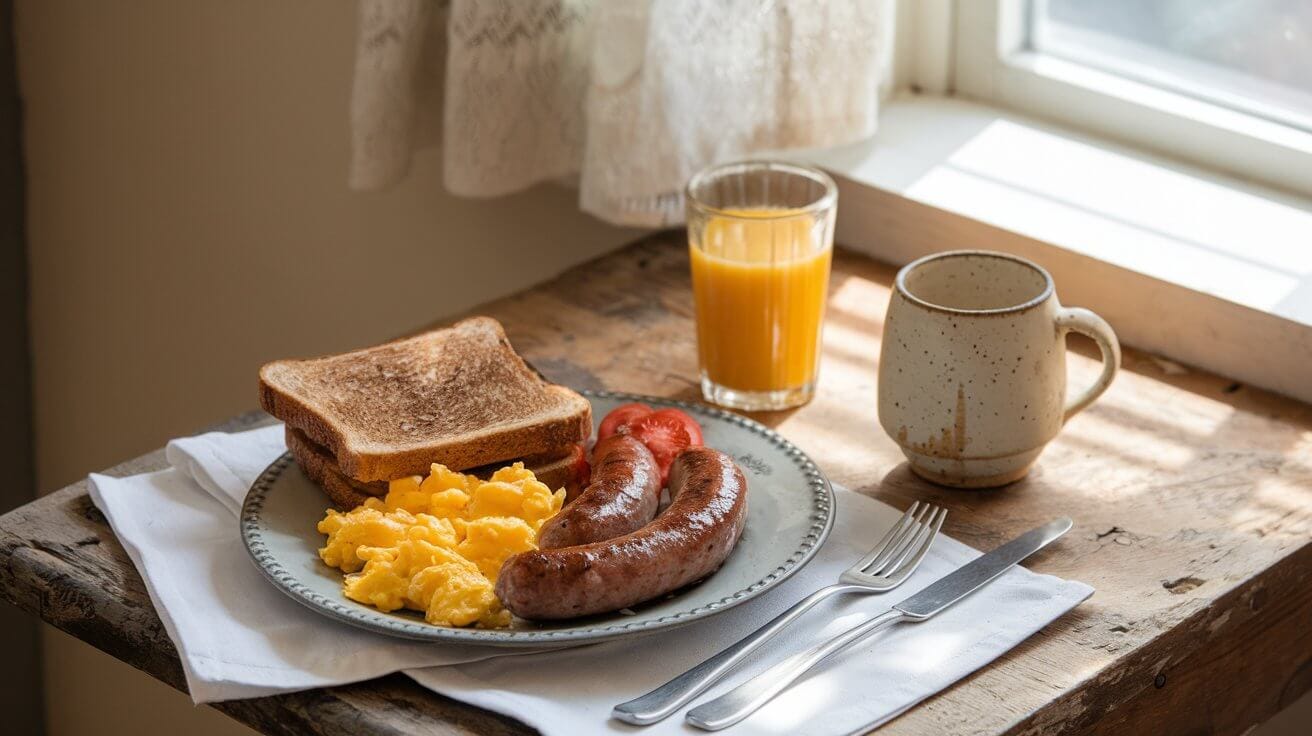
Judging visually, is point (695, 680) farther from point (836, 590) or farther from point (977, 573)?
point (977, 573)

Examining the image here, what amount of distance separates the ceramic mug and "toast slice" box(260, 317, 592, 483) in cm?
28

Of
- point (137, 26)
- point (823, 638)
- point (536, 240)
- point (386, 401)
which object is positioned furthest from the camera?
point (137, 26)

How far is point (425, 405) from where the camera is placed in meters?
1.32

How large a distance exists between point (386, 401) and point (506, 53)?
1.92 feet

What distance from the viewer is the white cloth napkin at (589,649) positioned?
1019mm

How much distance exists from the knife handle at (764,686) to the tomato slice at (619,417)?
32cm

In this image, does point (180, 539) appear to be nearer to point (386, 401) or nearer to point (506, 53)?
point (386, 401)

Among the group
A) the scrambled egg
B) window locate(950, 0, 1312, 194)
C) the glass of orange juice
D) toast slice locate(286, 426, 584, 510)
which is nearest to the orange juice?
the glass of orange juice

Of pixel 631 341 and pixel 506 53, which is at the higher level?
pixel 506 53

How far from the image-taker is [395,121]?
6.01ft

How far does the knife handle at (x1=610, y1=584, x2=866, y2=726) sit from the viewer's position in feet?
3.25

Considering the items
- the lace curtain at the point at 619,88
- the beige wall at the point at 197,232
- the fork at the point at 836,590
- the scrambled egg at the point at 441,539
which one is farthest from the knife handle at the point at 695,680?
the beige wall at the point at 197,232

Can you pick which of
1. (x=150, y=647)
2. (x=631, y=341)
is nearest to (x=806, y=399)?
(x=631, y=341)

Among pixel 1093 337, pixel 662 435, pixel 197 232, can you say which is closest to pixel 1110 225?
pixel 1093 337
